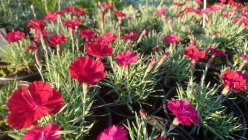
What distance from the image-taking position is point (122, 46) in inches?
102

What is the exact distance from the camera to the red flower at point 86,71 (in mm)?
1090

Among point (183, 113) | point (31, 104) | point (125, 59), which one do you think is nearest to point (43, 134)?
point (31, 104)

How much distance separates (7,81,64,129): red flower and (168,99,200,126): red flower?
1.58 feet

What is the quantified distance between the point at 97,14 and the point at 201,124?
2.88 m

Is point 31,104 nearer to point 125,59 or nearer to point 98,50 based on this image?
point 98,50

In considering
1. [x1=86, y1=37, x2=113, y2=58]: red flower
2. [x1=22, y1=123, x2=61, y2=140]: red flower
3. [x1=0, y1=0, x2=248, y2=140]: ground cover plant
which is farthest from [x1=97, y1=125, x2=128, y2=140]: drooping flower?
[x1=86, y1=37, x2=113, y2=58]: red flower

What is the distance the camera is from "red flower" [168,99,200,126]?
3.64 ft

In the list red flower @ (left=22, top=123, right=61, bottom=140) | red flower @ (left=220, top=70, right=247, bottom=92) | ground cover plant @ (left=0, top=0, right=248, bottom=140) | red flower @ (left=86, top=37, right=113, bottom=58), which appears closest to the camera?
red flower @ (left=22, top=123, right=61, bottom=140)

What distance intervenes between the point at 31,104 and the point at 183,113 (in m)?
0.61

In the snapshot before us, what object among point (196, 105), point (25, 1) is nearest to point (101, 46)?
point (196, 105)

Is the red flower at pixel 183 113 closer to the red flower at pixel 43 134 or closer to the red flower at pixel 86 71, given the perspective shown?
the red flower at pixel 86 71

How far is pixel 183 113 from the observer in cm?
114

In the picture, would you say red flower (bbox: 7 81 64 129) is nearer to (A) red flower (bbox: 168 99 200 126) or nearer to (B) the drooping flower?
(B) the drooping flower

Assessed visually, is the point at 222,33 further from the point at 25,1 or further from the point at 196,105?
the point at 25,1
